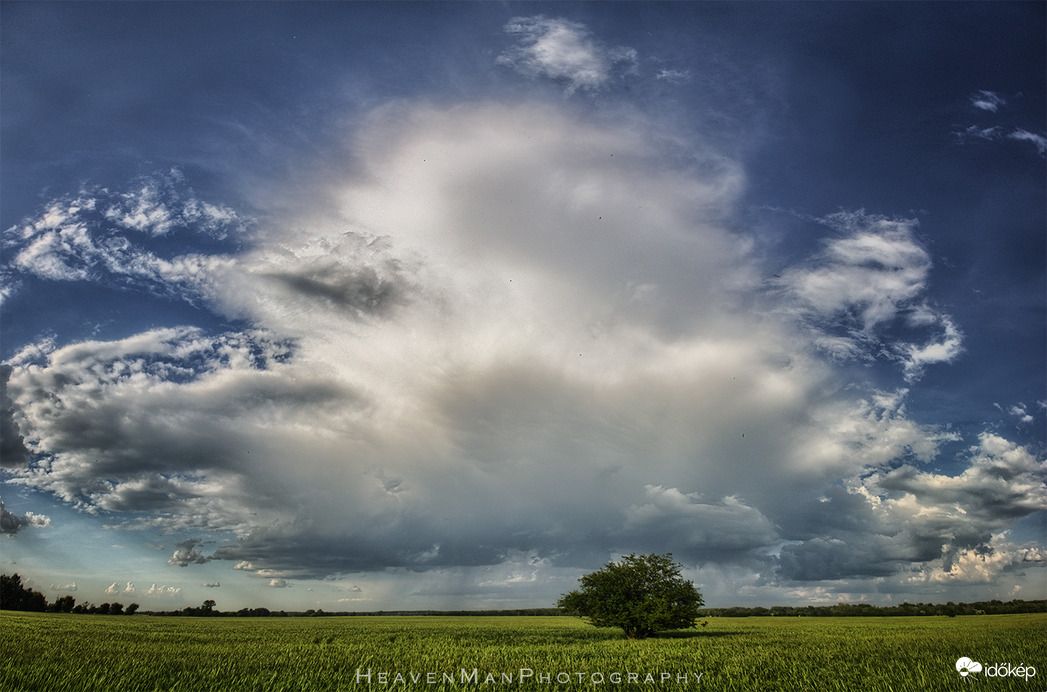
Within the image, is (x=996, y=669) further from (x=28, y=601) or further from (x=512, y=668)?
(x=28, y=601)

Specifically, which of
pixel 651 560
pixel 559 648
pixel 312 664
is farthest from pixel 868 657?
pixel 312 664

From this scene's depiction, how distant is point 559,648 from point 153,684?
20.6m

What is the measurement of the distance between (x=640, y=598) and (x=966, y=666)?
25.8m

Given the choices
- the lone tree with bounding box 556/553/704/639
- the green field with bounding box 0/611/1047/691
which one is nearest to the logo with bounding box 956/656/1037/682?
the green field with bounding box 0/611/1047/691

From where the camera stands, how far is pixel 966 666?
76.3 ft

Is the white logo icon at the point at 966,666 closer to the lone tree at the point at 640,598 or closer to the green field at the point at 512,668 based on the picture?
the green field at the point at 512,668

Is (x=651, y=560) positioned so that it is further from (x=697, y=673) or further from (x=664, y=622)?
(x=697, y=673)

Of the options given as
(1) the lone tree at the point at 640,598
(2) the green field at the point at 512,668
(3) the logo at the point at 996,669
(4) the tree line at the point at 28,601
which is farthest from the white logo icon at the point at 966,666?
(4) the tree line at the point at 28,601

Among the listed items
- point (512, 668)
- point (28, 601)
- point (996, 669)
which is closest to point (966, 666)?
point (996, 669)

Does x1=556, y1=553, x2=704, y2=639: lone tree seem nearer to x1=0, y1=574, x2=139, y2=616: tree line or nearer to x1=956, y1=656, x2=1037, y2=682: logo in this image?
x1=956, y1=656, x2=1037, y2=682: logo

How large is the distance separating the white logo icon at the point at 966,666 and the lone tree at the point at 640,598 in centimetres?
2280

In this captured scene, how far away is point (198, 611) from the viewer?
5418 inches

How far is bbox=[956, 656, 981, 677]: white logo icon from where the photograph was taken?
73.4 feet

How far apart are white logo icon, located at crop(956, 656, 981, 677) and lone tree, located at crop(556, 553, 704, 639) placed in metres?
22.8
